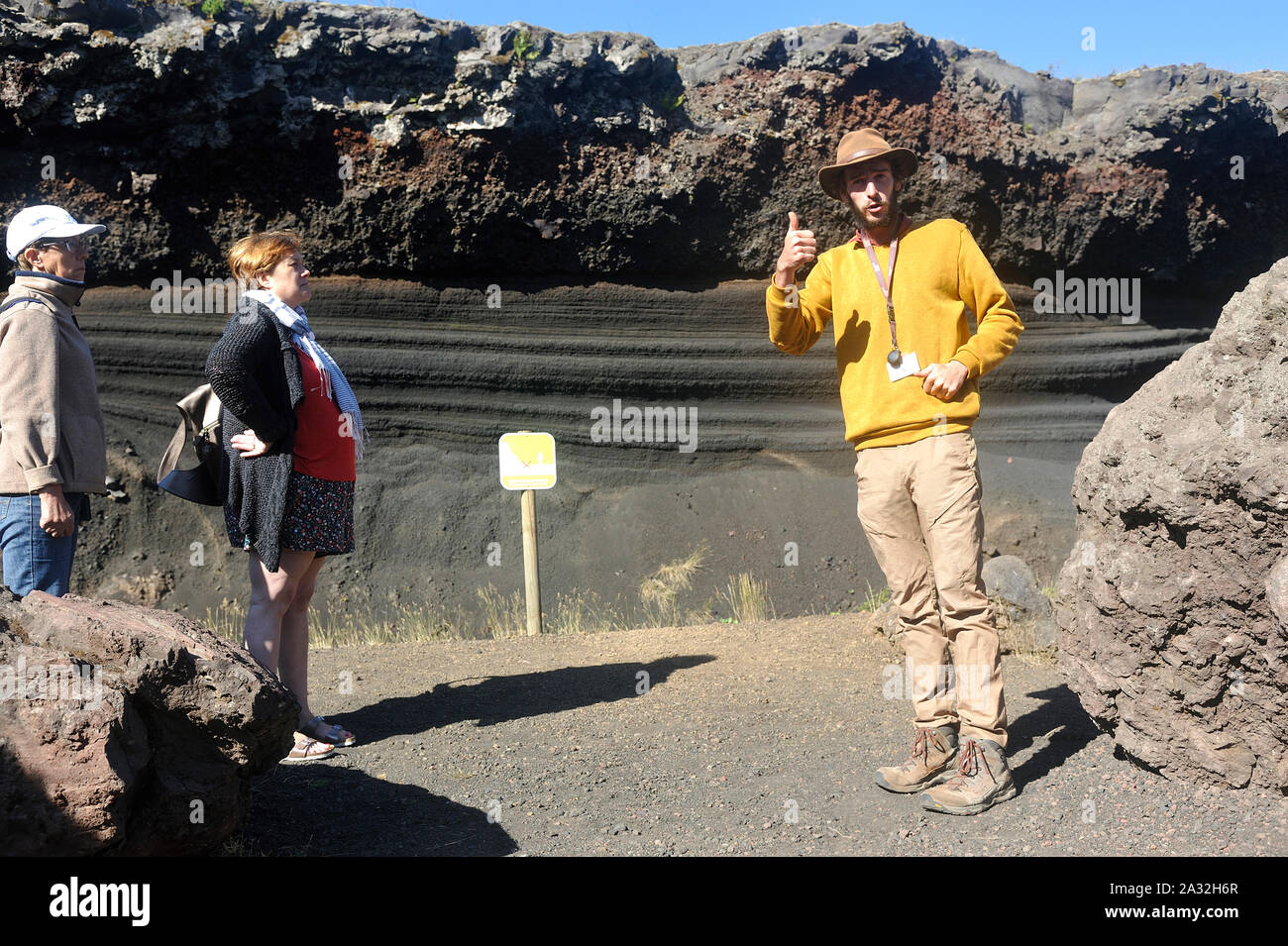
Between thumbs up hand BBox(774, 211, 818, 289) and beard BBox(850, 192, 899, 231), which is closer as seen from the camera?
thumbs up hand BBox(774, 211, 818, 289)

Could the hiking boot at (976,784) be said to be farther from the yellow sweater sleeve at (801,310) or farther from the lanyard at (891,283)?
the yellow sweater sleeve at (801,310)

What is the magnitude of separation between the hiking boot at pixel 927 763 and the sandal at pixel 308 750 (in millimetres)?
2068

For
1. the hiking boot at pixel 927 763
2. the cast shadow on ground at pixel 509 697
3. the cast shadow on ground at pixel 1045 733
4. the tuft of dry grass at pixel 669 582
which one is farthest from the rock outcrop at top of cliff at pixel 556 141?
the hiking boot at pixel 927 763

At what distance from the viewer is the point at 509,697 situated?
4.95 meters

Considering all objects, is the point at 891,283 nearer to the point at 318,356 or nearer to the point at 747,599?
the point at 318,356

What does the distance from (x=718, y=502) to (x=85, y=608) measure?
26.3ft

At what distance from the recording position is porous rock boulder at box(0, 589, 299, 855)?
8.24 feet

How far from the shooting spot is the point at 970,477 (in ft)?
11.1

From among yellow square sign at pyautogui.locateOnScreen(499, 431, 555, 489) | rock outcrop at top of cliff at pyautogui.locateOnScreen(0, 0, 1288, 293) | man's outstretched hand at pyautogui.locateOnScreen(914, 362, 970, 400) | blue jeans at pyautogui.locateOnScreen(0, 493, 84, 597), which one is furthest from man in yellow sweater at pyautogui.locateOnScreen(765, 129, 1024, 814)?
rock outcrop at top of cliff at pyautogui.locateOnScreen(0, 0, 1288, 293)

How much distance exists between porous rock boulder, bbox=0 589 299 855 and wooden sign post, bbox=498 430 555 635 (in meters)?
3.69

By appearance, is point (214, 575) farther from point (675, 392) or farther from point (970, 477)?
point (970, 477)

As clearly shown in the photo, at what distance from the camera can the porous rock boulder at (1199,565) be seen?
3062 millimetres

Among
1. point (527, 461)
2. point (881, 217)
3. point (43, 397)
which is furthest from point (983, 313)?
point (527, 461)

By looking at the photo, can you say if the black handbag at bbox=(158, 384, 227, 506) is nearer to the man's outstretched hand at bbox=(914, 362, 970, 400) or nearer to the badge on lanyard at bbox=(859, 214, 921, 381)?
the badge on lanyard at bbox=(859, 214, 921, 381)
